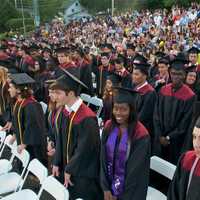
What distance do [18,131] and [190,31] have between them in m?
12.1

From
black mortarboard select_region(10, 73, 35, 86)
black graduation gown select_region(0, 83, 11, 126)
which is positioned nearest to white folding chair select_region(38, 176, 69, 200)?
black mortarboard select_region(10, 73, 35, 86)

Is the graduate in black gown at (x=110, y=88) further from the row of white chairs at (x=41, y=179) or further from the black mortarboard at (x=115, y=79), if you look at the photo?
the row of white chairs at (x=41, y=179)

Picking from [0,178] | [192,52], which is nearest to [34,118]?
[0,178]

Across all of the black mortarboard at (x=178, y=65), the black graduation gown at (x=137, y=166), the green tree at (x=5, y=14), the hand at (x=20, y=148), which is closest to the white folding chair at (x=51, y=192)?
the black graduation gown at (x=137, y=166)

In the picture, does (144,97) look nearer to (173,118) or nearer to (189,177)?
(173,118)

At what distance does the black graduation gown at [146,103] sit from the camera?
5.26m

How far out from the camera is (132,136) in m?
3.45

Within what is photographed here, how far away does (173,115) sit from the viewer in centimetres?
504

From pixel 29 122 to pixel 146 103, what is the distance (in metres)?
1.69

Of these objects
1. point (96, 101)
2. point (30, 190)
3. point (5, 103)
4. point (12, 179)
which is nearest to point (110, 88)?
point (96, 101)

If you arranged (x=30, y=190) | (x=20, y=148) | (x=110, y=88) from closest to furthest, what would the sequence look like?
(x=30, y=190)
(x=20, y=148)
(x=110, y=88)

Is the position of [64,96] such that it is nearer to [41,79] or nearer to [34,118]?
[34,118]

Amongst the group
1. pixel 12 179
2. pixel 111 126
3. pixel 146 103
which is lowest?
pixel 12 179

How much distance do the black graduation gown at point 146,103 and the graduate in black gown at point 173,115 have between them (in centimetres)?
10
